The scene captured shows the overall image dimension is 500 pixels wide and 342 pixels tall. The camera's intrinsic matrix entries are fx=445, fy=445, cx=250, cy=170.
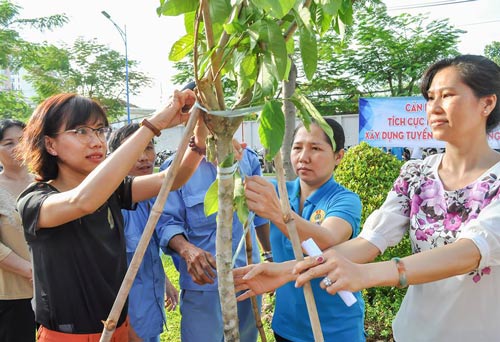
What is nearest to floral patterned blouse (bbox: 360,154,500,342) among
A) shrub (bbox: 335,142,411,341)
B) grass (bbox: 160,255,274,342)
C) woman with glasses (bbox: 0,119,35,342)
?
woman with glasses (bbox: 0,119,35,342)

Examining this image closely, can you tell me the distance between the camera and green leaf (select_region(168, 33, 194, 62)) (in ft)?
4.08

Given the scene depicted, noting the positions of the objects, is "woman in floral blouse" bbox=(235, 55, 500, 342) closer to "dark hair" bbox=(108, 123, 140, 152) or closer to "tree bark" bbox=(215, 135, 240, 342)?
"tree bark" bbox=(215, 135, 240, 342)

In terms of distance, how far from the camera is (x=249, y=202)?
56.6 inches

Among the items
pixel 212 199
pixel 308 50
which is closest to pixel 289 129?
pixel 212 199

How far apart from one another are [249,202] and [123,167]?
42cm

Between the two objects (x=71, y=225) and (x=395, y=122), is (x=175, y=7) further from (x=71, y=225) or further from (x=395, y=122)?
(x=395, y=122)

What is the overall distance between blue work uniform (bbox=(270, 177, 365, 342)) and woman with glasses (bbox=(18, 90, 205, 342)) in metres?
0.65

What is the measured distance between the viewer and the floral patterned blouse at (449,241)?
138 cm

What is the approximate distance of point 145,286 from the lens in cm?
238

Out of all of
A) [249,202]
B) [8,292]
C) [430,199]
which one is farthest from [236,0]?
[8,292]

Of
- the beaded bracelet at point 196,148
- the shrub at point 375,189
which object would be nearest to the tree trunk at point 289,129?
the shrub at point 375,189

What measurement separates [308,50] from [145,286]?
1681 mm

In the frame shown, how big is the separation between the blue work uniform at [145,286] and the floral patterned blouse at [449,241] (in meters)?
1.25

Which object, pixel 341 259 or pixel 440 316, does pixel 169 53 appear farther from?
pixel 440 316
